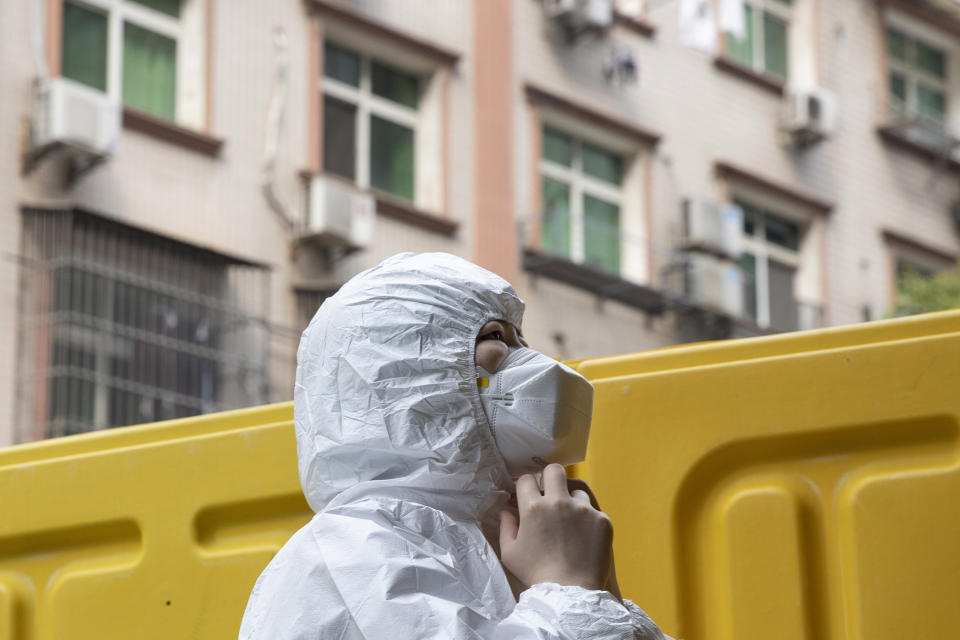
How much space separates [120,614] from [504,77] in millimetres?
10742

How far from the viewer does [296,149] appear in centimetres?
1206

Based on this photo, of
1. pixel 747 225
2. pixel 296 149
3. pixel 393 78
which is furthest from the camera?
pixel 747 225

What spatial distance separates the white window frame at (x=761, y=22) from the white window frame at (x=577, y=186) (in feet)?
7.62

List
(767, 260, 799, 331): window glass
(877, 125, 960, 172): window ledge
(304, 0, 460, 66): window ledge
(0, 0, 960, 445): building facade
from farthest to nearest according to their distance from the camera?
(877, 125, 960, 172): window ledge
(767, 260, 799, 331): window glass
(304, 0, 460, 66): window ledge
(0, 0, 960, 445): building facade

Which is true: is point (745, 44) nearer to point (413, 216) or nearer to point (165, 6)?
point (413, 216)

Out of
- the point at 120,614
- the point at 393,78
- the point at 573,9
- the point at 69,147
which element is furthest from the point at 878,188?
the point at 120,614

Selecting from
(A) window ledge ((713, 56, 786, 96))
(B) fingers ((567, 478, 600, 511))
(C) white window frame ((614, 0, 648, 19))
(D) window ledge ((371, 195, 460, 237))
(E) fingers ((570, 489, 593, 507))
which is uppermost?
(C) white window frame ((614, 0, 648, 19))

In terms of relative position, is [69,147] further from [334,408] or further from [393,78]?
[334,408]

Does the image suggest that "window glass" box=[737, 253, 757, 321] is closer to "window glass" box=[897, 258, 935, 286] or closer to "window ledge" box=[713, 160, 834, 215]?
"window ledge" box=[713, 160, 834, 215]

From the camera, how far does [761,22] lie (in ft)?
53.5

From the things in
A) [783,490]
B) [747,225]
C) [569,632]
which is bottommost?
[569,632]

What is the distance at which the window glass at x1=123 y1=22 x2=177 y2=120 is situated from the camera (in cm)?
1106

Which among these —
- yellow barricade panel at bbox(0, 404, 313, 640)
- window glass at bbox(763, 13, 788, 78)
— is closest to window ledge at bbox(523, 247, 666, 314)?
window glass at bbox(763, 13, 788, 78)

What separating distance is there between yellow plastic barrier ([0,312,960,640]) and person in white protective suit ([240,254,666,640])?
0.52 m
